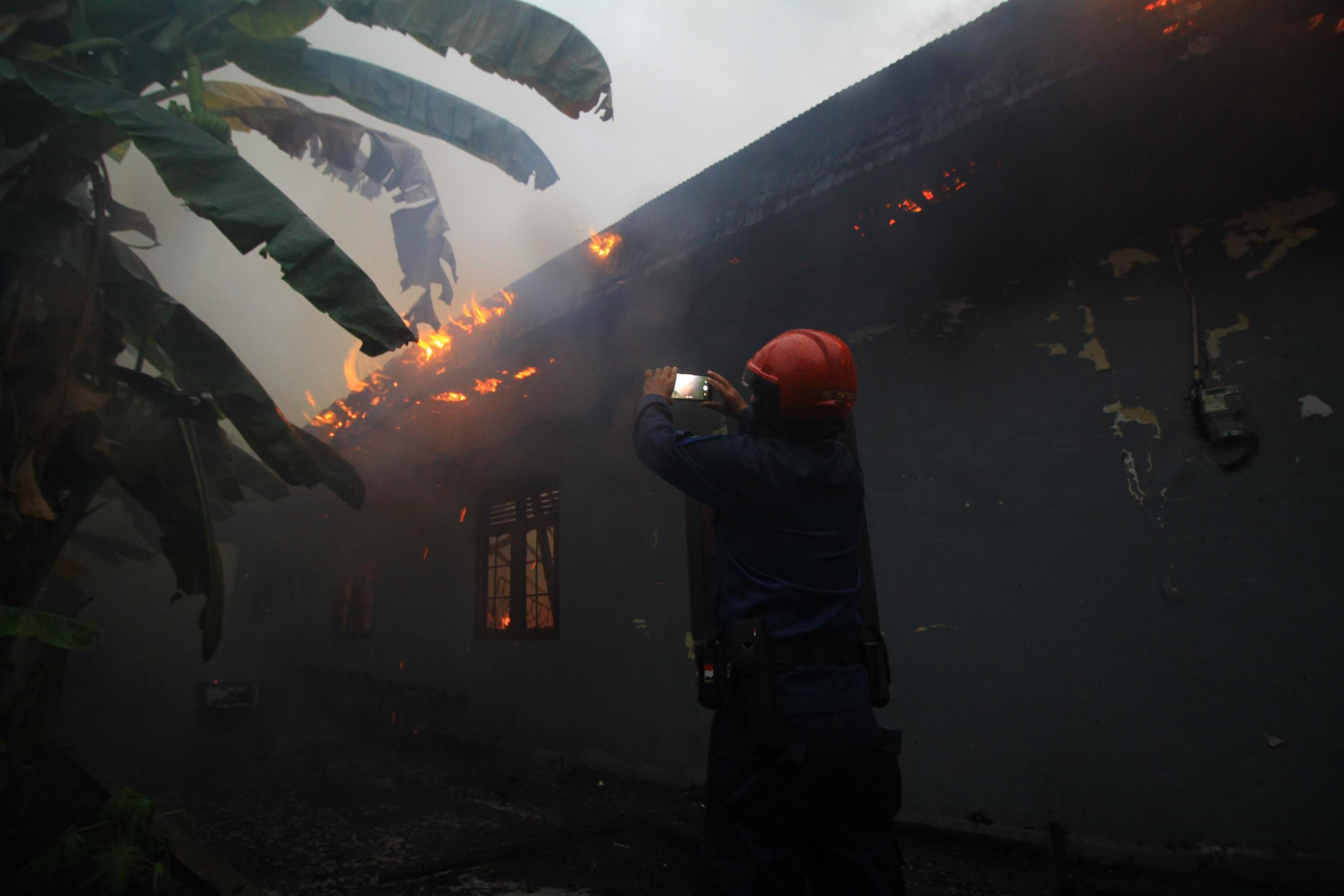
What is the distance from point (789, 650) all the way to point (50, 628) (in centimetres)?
280

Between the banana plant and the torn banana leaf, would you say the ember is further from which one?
the torn banana leaf

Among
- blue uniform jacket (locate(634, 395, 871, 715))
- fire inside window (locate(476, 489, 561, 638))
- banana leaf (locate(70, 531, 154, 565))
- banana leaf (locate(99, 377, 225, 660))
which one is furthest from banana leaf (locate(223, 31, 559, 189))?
banana leaf (locate(70, 531, 154, 565))

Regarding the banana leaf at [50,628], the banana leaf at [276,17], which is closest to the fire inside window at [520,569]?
the banana leaf at [50,628]

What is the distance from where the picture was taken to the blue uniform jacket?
164cm

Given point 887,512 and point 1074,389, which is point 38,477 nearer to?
point 887,512

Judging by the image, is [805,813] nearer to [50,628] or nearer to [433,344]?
[50,628]

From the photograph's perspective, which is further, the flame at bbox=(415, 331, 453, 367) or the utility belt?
the flame at bbox=(415, 331, 453, 367)

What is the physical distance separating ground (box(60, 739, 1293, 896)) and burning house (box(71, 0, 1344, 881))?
0.32m

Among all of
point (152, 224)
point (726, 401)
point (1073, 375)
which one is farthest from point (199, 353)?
point (1073, 375)

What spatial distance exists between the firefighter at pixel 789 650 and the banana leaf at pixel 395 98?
291 centimetres

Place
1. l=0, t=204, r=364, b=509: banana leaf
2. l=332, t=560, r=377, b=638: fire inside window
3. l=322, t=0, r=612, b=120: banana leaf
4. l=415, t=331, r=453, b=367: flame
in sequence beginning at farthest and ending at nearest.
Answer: l=332, t=560, r=377, b=638: fire inside window < l=415, t=331, r=453, b=367: flame < l=0, t=204, r=364, b=509: banana leaf < l=322, t=0, r=612, b=120: banana leaf

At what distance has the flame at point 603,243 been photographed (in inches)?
191

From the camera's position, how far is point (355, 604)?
9.77m

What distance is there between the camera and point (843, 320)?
14.8 feet
